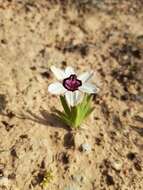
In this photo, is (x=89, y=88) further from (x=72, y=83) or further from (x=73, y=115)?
(x=73, y=115)

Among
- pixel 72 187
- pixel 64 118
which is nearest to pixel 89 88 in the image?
pixel 64 118

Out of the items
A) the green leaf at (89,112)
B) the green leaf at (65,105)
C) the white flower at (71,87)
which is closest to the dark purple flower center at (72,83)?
the white flower at (71,87)

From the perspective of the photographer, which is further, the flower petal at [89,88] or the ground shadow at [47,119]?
the ground shadow at [47,119]

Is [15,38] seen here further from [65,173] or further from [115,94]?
[65,173]

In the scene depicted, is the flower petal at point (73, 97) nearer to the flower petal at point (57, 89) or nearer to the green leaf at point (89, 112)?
the flower petal at point (57, 89)

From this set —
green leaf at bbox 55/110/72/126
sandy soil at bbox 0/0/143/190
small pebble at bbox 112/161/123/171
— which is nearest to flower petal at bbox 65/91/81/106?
green leaf at bbox 55/110/72/126

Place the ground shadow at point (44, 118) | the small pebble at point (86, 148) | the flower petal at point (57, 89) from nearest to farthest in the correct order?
the flower petal at point (57, 89), the small pebble at point (86, 148), the ground shadow at point (44, 118)
